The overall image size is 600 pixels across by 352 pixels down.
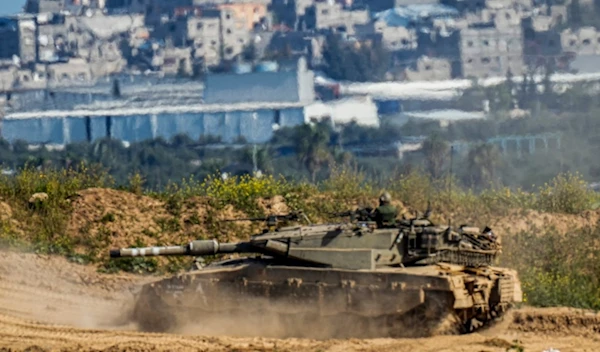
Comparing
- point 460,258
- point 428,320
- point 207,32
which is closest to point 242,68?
point 207,32

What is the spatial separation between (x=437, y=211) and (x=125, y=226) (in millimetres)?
6586

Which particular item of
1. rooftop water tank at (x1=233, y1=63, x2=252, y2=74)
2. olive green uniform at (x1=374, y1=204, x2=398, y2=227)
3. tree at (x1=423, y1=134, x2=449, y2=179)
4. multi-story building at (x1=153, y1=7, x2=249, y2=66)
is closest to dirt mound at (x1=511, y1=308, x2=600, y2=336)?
olive green uniform at (x1=374, y1=204, x2=398, y2=227)

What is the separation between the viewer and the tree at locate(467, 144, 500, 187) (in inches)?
2633

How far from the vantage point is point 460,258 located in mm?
27219

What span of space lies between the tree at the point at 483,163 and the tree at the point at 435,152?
1.27 meters

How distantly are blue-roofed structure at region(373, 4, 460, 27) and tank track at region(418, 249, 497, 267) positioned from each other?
124 metres

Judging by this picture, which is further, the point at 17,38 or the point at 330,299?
the point at 17,38

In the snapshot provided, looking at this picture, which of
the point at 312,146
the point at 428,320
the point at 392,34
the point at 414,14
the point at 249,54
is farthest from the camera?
the point at 414,14

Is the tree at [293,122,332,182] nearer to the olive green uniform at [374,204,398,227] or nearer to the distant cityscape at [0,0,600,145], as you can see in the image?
the distant cityscape at [0,0,600,145]

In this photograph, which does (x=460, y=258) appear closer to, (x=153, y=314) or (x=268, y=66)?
(x=153, y=314)

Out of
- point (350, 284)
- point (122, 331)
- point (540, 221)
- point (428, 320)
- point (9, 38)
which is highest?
point (350, 284)

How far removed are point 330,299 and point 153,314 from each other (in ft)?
9.52

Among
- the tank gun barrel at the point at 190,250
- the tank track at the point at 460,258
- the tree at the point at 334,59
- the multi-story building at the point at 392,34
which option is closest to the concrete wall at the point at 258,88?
the tree at the point at 334,59

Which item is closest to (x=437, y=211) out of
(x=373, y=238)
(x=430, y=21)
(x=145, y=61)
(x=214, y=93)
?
Answer: (x=373, y=238)
